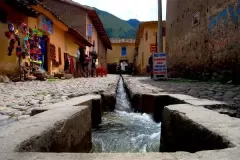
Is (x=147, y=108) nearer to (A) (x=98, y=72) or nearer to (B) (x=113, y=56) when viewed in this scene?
(A) (x=98, y=72)

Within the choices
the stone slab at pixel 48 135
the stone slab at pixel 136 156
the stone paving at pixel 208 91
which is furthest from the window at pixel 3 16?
the stone slab at pixel 136 156

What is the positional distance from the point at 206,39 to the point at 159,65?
2182mm

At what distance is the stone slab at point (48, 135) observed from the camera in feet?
3.83

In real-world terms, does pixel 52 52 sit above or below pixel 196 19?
below

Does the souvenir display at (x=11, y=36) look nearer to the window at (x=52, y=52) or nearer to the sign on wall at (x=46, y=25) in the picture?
the sign on wall at (x=46, y=25)

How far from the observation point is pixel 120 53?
36500 mm

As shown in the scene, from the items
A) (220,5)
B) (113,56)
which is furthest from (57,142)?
(113,56)

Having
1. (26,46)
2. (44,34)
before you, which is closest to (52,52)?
(44,34)

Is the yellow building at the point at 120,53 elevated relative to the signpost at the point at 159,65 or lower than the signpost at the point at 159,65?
elevated

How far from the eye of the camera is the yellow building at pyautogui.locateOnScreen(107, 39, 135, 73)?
35531mm

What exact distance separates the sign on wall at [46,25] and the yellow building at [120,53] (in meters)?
24.6

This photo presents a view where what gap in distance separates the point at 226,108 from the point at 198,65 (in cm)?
642

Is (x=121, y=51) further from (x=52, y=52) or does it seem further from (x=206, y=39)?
(x=206, y=39)

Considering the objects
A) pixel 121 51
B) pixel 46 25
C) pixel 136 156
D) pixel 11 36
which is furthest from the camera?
pixel 121 51
